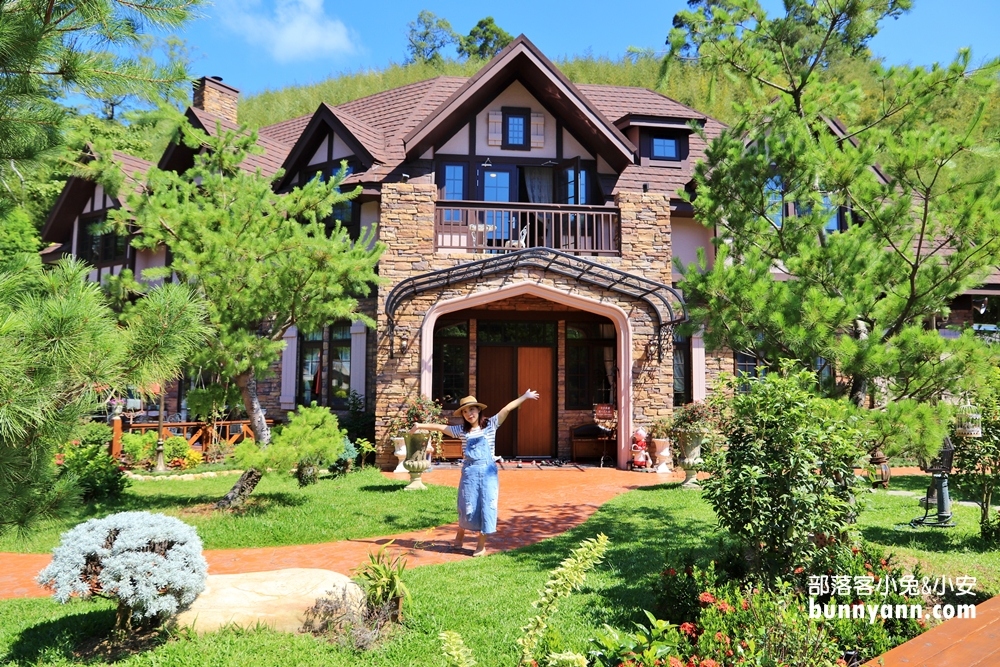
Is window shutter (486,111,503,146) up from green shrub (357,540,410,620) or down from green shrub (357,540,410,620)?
up

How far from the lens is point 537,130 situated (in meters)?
16.0

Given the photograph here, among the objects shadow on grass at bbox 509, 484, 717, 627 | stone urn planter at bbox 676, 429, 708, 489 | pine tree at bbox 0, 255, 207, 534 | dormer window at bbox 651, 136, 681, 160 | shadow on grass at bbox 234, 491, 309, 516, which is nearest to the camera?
pine tree at bbox 0, 255, 207, 534

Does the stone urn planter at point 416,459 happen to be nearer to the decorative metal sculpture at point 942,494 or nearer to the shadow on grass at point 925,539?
the shadow on grass at point 925,539

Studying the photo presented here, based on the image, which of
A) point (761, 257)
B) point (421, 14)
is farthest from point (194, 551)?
point (421, 14)

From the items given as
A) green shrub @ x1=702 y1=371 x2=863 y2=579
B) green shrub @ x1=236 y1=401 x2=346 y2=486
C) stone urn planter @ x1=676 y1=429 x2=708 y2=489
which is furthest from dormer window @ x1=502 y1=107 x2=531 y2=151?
green shrub @ x1=702 y1=371 x2=863 y2=579

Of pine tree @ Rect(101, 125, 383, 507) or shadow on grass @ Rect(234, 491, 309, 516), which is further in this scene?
shadow on grass @ Rect(234, 491, 309, 516)

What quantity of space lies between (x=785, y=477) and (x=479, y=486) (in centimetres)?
341

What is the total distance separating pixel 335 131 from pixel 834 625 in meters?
15.5

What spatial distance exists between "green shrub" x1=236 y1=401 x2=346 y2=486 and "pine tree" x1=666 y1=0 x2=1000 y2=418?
5195 mm

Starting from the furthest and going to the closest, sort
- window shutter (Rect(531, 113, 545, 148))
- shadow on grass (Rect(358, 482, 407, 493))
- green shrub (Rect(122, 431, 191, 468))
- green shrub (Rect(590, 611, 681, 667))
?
window shutter (Rect(531, 113, 545, 148)) → green shrub (Rect(122, 431, 191, 468)) → shadow on grass (Rect(358, 482, 407, 493)) → green shrub (Rect(590, 611, 681, 667))

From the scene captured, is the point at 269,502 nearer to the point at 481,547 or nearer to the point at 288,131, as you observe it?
the point at 481,547

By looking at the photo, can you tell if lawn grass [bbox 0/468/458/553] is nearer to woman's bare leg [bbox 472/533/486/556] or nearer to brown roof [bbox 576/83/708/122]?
woman's bare leg [bbox 472/533/486/556]

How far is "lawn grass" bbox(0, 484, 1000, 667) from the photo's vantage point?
428 centimetres

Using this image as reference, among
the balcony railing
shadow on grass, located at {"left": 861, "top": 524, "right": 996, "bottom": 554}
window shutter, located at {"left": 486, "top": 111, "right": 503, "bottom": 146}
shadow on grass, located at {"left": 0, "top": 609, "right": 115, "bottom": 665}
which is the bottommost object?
shadow on grass, located at {"left": 0, "top": 609, "right": 115, "bottom": 665}
